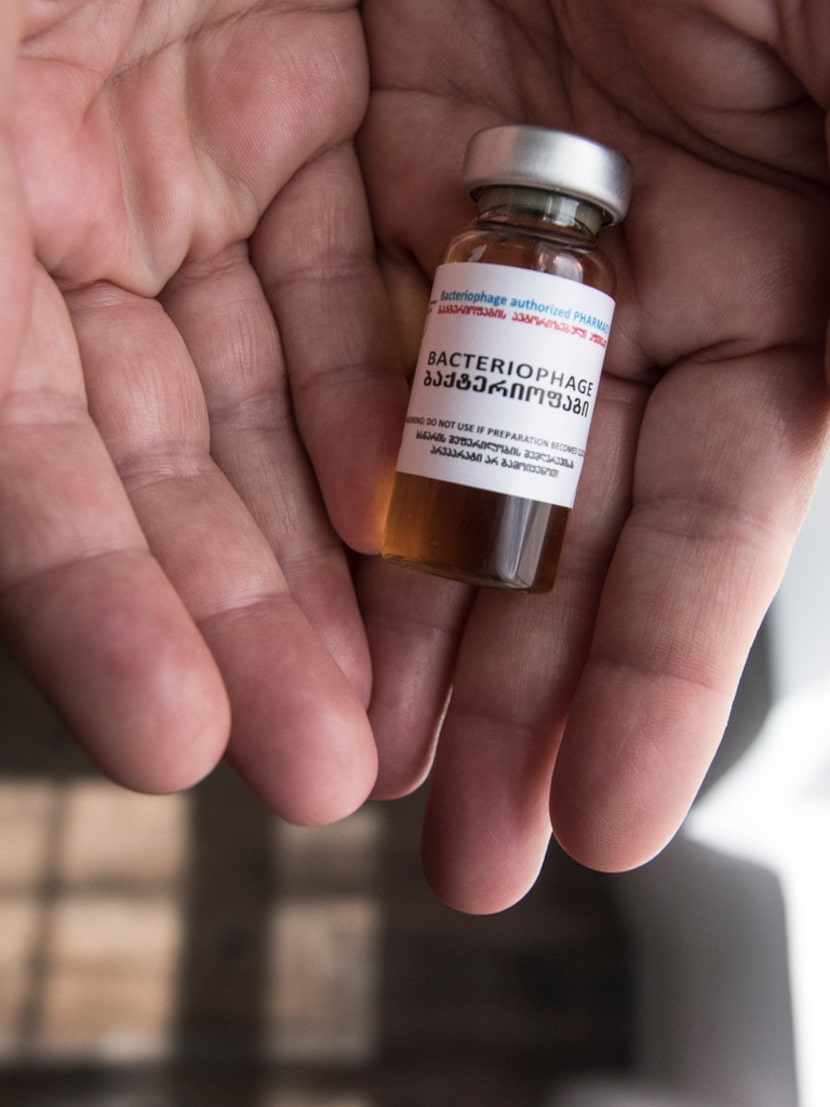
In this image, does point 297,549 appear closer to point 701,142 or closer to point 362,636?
point 362,636

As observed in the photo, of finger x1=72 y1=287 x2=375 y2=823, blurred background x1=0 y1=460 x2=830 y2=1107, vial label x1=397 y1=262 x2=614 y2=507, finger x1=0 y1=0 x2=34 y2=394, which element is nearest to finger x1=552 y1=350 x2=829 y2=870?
vial label x1=397 y1=262 x2=614 y2=507

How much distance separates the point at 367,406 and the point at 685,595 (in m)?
0.38

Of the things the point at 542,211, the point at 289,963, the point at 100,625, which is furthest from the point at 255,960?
the point at 542,211

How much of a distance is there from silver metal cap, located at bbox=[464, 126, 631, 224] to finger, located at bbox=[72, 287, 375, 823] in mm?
370

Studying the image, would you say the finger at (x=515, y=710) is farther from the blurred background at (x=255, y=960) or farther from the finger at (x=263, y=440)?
the blurred background at (x=255, y=960)

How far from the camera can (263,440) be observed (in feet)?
4.02

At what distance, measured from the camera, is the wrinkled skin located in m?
0.98

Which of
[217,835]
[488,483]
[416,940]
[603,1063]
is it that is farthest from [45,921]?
[488,483]

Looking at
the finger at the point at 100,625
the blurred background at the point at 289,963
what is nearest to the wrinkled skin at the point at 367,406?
the finger at the point at 100,625

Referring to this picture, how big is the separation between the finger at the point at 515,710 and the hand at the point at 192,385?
119mm

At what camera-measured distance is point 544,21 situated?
1292 millimetres

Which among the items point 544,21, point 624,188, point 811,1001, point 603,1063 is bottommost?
point 603,1063

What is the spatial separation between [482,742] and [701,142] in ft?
2.10

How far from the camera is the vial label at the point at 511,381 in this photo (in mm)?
1072
